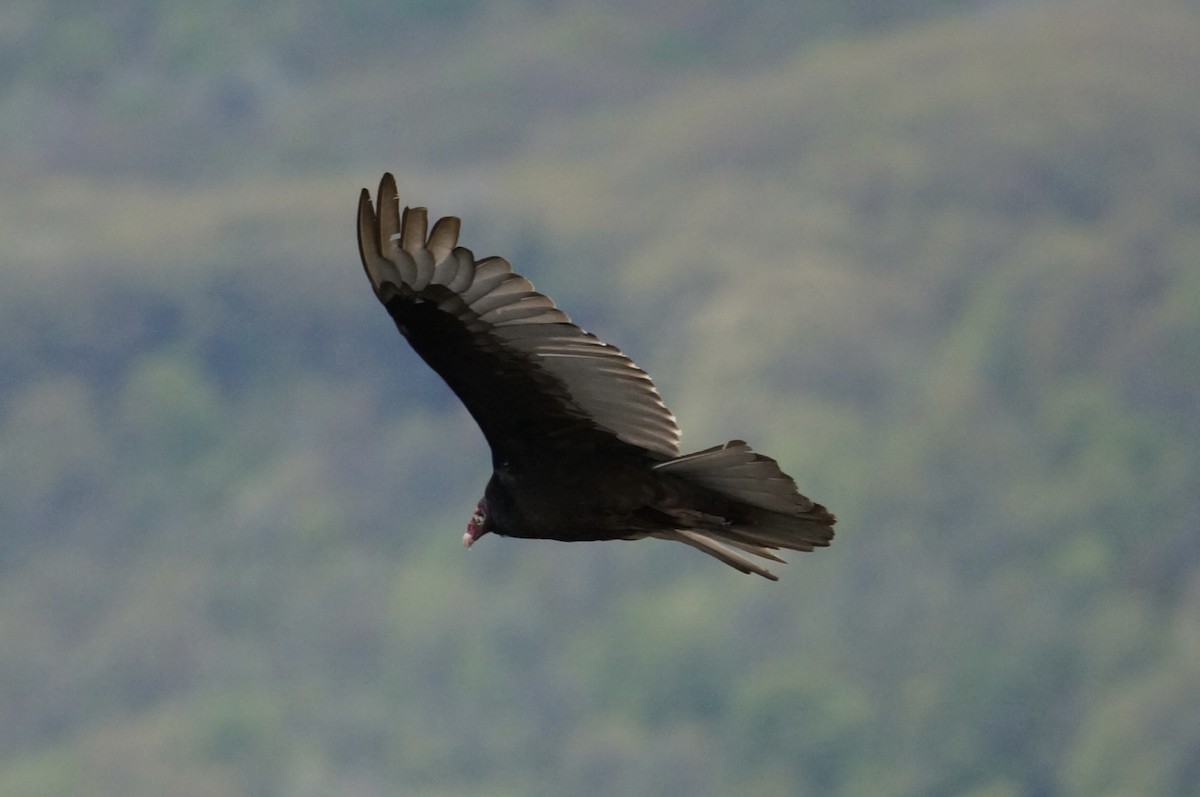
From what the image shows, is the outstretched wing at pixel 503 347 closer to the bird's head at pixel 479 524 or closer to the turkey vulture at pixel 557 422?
the turkey vulture at pixel 557 422

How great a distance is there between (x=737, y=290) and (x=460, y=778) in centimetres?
2846

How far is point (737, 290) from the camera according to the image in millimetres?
113875

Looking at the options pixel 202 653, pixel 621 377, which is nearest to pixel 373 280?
pixel 621 377

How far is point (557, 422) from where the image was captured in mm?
10422

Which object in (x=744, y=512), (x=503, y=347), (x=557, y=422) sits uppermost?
(x=503, y=347)

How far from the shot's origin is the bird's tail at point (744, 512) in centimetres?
1004

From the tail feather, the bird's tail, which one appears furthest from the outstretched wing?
the tail feather

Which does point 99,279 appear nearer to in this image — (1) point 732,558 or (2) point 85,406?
(2) point 85,406

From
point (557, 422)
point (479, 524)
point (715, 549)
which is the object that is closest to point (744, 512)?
point (715, 549)

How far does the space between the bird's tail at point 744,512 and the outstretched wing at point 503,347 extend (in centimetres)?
22

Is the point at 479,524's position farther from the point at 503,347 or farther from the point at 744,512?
the point at 744,512

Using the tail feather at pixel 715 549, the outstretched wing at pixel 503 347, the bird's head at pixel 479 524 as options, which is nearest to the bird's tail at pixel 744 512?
the tail feather at pixel 715 549

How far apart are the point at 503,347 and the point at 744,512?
1153 millimetres

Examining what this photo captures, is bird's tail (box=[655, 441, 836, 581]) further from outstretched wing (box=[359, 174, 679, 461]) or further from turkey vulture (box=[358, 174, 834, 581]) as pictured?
outstretched wing (box=[359, 174, 679, 461])
